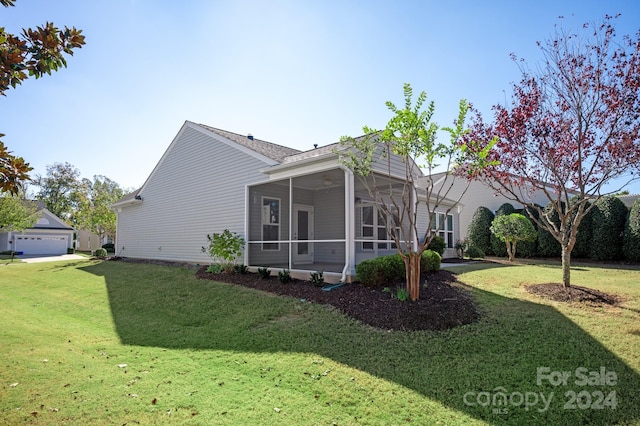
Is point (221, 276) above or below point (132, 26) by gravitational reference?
below

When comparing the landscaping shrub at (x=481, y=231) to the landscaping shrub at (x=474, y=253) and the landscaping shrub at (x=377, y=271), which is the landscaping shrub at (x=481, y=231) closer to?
the landscaping shrub at (x=474, y=253)

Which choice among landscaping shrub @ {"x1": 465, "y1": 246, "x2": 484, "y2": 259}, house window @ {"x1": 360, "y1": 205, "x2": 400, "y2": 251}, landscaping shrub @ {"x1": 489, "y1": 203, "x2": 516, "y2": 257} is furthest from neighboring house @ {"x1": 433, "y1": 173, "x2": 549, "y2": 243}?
house window @ {"x1": 360, "y1": 205, "x2": 400, "y2": 251}

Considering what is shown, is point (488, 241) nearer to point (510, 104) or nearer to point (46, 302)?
point (510, 104)

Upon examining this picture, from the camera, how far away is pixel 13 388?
3.74 m

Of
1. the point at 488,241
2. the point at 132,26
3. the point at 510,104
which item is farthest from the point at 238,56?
the point at 488,241

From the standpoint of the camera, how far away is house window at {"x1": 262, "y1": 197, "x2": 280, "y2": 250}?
12.6 m

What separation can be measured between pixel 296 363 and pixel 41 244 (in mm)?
40101

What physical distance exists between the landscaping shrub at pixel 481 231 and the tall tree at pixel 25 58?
20538mm

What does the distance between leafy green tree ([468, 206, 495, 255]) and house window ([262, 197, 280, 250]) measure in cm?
1289

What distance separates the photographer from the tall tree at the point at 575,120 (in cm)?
756

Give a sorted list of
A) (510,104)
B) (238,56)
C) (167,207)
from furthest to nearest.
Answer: (167,207) < (238,56) < (510,104)

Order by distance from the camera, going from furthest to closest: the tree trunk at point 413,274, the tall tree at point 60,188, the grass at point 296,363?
1. the tall tree at point 60,188
2. the tree trunk at point 413,274
3. the grass at point 296,363

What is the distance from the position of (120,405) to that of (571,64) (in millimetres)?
10605

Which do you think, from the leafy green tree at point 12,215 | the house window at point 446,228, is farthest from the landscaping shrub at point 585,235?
the leafy green tree at point 12,215
